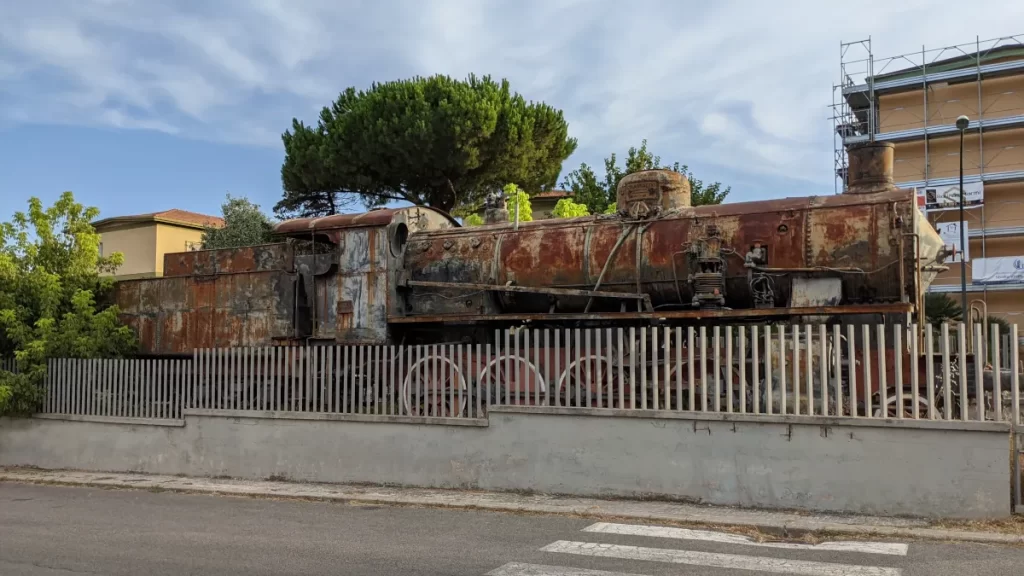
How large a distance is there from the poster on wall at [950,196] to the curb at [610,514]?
105ft

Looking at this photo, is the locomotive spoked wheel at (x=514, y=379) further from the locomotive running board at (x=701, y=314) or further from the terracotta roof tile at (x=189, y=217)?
the terracotta roof tile at (x=189, y=217)

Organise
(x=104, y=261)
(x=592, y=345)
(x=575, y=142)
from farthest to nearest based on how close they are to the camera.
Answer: (x=575, y=142), (x=104, y=261), (x=592, y=345)

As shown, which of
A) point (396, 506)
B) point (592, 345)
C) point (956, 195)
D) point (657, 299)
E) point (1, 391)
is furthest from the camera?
point (956, 195)

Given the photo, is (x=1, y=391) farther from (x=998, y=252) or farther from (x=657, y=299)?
(x=998, y=252)

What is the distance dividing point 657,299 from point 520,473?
2.87 m

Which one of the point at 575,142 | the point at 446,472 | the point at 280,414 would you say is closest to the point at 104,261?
the point at 280,414

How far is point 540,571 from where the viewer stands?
596cm

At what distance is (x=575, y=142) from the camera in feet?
94.6

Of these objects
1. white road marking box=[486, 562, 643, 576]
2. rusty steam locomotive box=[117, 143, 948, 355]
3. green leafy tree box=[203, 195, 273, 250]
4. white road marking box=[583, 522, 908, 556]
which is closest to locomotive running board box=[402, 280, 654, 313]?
rusty steam locomotive box=[117, 143, 948, 355]

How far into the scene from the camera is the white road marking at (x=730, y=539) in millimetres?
6637

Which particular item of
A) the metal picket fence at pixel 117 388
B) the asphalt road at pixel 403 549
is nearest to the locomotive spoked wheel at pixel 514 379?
the asphalt road at pixel 403 549

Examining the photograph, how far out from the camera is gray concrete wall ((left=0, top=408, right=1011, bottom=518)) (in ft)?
24.9

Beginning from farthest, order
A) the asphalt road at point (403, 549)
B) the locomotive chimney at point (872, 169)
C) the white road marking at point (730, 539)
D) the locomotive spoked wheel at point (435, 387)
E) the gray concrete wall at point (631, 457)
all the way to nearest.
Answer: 1. the locomotive spoked wheel at point (435, 387)
2. the locomotive chimney at point (872, 169)
3. the gray concrete wall at point (631, 457)
4. the white road marking at point (730, 539)
5. the asphalt road at point (403, 549)

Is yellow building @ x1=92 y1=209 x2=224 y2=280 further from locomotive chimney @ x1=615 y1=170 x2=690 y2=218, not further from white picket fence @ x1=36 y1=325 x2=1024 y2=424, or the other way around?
locomotive chimney @ x1=615 y1=170 x2=690 y2=218
